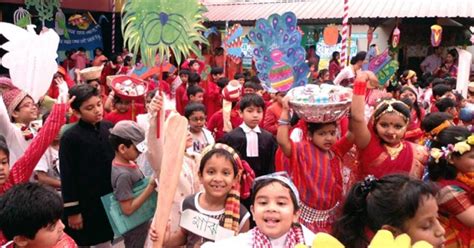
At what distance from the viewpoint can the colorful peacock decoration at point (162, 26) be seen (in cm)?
298

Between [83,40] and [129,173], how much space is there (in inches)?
426

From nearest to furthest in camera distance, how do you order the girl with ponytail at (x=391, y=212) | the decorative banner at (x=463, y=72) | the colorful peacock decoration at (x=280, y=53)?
the girl with ponytail at (x=391, y=212) < the colorful peacock decoration at (x=280, y=53) < the decorative banner at (x=463, y=72)

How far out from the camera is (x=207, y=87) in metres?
7.59

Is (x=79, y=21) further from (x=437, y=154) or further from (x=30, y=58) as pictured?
(x=437, y=154)

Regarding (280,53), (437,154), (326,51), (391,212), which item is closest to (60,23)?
(326,51)

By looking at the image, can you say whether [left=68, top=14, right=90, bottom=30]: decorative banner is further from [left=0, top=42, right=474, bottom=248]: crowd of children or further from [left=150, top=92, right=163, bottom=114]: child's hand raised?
[left=150, top=92, right=163, bottom=114]: child's hand raised

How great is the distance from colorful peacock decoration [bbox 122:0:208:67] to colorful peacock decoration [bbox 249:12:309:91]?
3.04 feet

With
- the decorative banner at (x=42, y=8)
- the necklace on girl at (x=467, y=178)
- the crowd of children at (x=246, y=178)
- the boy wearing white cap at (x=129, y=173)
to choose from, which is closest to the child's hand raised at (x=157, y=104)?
the crowd of children at (x=246, y=178)

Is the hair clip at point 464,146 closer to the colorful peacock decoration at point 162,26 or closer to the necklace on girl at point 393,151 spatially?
the necklace on girl at point 393,151

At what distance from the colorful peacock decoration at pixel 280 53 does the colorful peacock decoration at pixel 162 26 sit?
93 cm

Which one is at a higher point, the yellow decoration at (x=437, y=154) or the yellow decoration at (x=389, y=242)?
the yellow decoration at (x=389, y=242)

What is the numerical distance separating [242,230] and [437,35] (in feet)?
33.6

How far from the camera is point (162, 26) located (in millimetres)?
2984

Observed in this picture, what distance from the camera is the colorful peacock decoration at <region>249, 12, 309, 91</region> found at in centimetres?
381
